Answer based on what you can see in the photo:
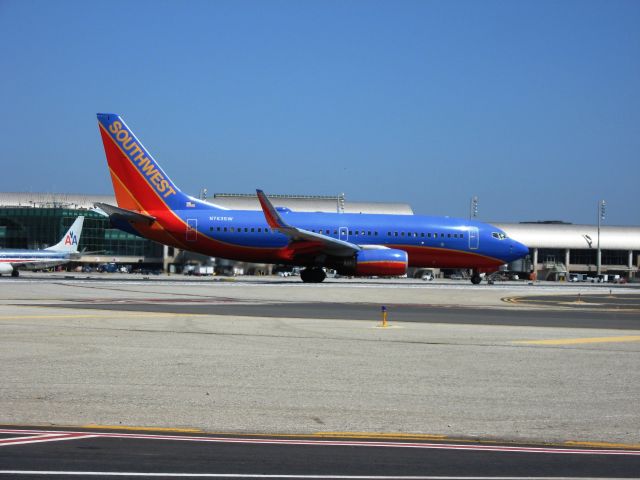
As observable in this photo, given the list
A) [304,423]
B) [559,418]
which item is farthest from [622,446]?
[304,423]

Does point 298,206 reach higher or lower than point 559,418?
higher

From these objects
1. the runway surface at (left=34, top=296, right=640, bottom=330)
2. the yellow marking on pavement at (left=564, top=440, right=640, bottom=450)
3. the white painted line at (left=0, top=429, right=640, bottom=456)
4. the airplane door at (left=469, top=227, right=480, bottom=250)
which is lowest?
the yellow marking on pavement at (left=564, top=440, right=640, bottom=450)

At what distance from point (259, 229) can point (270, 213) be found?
3304 mm

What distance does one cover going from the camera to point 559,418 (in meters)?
11.3

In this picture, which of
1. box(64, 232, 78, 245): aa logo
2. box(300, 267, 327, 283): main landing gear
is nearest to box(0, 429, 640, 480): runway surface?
box(300, 267, 327, 283): main landing gear

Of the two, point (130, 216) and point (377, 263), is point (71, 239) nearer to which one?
point (130, 216)

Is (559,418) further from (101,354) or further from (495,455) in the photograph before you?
(101,354)

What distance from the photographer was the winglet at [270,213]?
159ft

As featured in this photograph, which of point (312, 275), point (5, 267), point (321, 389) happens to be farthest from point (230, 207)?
point (321, 389)

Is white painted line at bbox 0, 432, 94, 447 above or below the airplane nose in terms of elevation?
below

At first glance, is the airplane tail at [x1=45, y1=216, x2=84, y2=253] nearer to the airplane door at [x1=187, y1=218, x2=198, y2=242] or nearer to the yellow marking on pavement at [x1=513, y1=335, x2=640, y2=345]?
the airplane door at [x1=187, y1=218, x2=198, y2=242]

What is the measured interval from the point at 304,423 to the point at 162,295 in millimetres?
26729

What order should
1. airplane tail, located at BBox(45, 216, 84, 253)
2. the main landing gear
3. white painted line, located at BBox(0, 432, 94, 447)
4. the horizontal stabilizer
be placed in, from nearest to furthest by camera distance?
white painted line, located at BBox(0, 432, 94, 447) < the horizontal stabilizer < the main landing gear < airplane tail, located at BBox(45, 216, 84, 253)

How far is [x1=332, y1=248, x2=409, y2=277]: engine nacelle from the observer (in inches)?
1975
